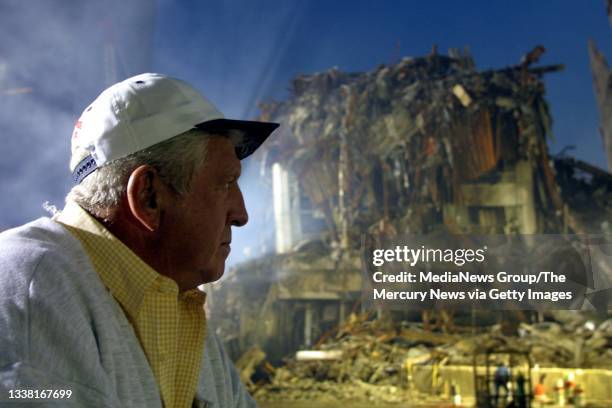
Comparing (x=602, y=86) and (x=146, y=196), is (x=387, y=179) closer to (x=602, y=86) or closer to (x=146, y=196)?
(x=602, y=86)

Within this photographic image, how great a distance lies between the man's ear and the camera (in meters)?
1.14

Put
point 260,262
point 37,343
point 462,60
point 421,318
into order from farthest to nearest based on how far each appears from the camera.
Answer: point 260,262 → point 462,60 → point 421,318 → point 37,343

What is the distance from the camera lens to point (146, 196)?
3.80ft

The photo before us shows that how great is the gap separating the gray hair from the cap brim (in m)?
0.02

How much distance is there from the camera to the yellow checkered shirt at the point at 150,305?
1.06 meters

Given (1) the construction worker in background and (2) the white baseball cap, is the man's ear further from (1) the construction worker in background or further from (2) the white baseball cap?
(1) the construction worker in background

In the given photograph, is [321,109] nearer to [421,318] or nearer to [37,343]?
[421,318]

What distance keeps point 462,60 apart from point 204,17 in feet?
7.09

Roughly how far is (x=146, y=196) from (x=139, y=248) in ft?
0.32

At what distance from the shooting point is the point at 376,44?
495 centimetres

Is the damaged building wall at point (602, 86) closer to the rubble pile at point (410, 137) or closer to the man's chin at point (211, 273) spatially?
the rubble pile at point (410, 137)

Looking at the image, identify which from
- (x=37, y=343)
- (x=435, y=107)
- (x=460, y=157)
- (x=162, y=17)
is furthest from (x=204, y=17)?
(x=37, y=343)

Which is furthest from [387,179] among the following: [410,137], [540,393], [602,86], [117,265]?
[117,265]

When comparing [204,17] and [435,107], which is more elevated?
[204,17]
